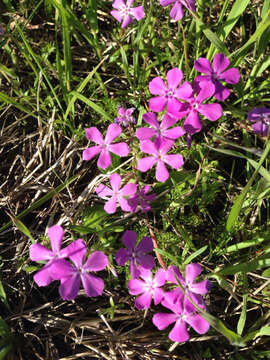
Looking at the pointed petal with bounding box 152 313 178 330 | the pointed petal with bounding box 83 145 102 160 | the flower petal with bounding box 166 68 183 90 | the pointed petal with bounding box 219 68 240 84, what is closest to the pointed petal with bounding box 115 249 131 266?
the pointed petal with bounding box 152 313 178 330

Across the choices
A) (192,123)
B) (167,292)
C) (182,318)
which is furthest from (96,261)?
(192,123)

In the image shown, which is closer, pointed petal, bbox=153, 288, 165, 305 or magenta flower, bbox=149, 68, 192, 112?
pointed petal, bbox=153, 288, 165, 305

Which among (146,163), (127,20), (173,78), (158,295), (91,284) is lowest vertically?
(158,295)

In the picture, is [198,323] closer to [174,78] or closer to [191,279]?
[191,279]

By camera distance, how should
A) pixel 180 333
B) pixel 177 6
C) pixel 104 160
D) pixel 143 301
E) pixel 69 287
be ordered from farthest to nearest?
1. pixel 177 6
2. pixel 104 160
3. pixel 143 301
4. pixel 180 333
5. pixel 69 287

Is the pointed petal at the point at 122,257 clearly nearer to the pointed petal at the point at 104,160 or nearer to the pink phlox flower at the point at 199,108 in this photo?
the pointed petal at the point at 104,160

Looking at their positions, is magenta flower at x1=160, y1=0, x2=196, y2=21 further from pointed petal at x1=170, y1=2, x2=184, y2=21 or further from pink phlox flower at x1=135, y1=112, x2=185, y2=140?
pink phlox flower at x1=135, y1=112, x2=185, y2=140
